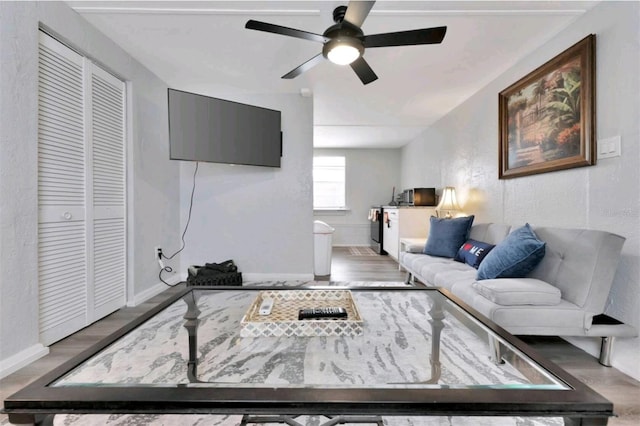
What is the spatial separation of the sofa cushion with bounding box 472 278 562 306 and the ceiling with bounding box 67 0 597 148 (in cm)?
183

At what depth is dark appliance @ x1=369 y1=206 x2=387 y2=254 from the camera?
556cm

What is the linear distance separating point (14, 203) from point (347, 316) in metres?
1.98

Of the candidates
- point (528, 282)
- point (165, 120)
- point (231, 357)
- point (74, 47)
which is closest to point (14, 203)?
point (74, 47)

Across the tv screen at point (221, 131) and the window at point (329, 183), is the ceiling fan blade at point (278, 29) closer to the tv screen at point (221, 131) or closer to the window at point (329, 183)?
the tv screen at point (221, 131)

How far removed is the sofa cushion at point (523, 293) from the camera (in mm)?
1636

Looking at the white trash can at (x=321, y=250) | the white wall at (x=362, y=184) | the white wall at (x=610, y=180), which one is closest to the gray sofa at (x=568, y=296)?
the white wall at (x=610, y=180)

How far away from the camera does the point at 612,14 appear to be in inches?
68.1

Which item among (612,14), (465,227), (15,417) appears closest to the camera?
(15,417)

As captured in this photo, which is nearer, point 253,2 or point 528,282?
point 528,282

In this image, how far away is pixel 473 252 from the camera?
2.57 metres

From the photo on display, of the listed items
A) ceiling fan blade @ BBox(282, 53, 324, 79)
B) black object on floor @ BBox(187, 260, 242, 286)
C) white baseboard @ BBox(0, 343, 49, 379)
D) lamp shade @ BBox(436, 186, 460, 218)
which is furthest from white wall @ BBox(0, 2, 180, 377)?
lamp shade @ BBox(436, 186, 460, 218)

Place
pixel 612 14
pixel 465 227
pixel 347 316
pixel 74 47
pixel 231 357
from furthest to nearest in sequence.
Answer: pixel 465 227, pixel 74 47, pixel 612 14, pixel 231 357, pixel 347 316

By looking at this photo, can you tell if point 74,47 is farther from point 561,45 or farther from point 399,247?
point 399,247

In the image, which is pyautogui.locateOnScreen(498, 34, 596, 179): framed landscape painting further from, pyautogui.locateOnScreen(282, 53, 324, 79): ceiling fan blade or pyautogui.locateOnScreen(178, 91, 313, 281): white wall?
pyautogui.locateOnScreen(178, 91, 313, 281): white wall
